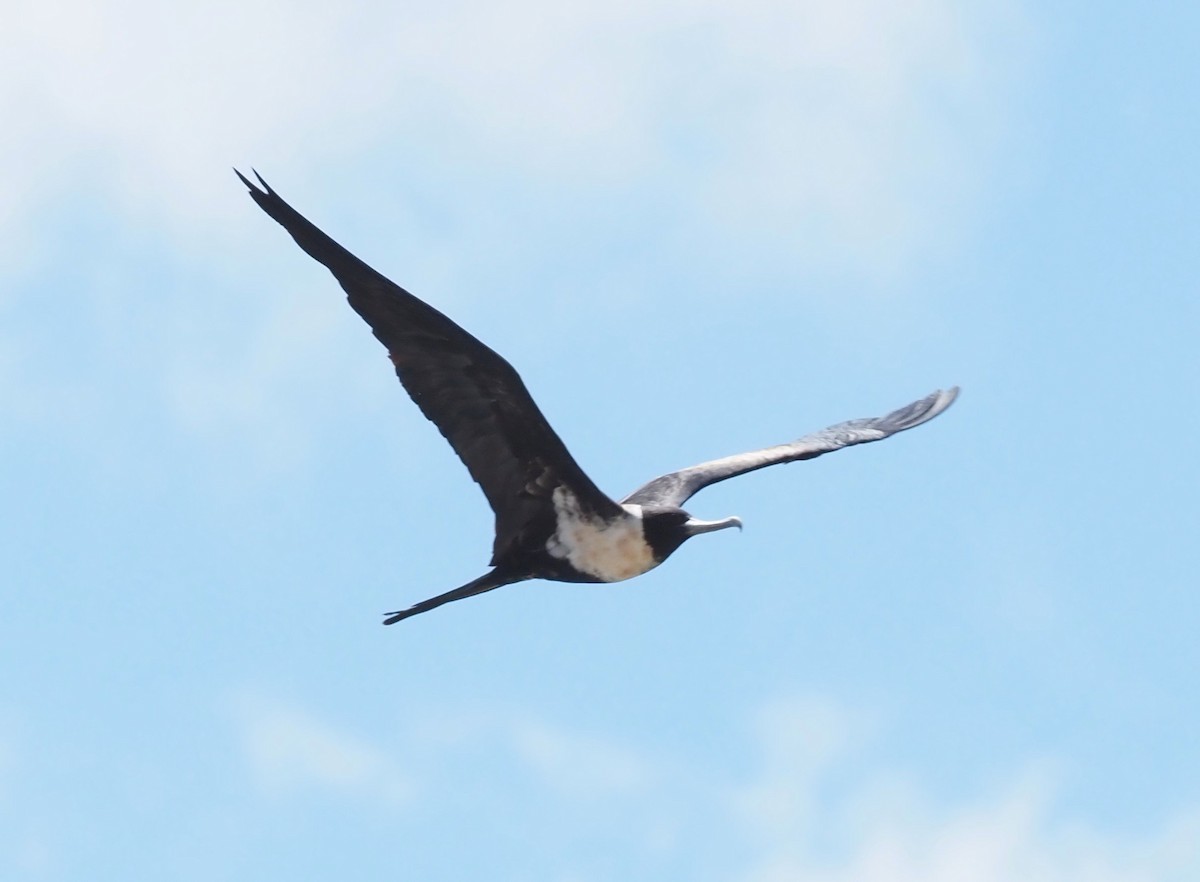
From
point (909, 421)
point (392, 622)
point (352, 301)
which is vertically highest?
point (909, 421)

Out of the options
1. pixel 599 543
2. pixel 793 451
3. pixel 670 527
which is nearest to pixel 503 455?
pixel 599 543

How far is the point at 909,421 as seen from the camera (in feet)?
48.8

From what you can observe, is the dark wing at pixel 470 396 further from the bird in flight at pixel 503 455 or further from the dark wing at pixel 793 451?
the dark wing at pixel 793 451

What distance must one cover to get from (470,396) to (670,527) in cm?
167

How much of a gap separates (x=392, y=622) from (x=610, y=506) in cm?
141

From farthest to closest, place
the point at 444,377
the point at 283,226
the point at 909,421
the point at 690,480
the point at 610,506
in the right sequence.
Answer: the point at 909,421 → the point at 690,480 → the point at 610,506 → the point at 444,377 → the point at 283,226

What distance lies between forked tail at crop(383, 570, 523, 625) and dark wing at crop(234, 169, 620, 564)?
0.15m

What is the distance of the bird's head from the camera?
11.9 m

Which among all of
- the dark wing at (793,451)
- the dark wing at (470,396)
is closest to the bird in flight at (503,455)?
the dark wing at (470,396)

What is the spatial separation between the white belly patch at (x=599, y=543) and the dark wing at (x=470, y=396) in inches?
3.0

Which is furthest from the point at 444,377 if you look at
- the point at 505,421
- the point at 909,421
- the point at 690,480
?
the point at 909,421

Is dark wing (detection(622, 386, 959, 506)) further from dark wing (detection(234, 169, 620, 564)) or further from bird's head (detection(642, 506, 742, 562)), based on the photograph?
dark wing (detection(234, 169, 620, 564))

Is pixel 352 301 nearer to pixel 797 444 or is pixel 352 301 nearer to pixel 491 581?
pixel 491 581

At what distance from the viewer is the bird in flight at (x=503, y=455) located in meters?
10.5
